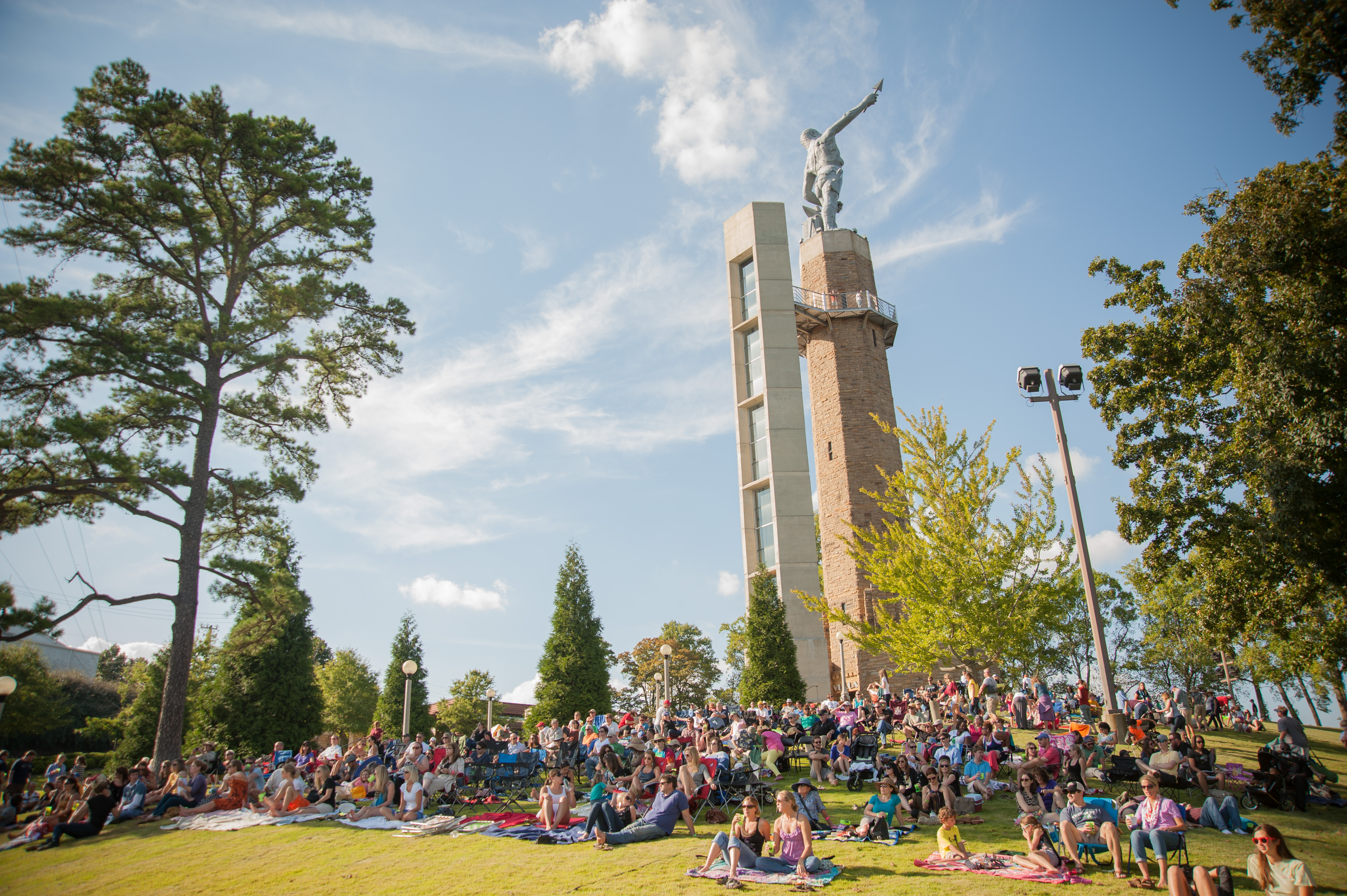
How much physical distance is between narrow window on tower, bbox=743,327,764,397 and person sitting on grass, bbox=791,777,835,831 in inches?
1012

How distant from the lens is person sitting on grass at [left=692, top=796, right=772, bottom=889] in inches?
317

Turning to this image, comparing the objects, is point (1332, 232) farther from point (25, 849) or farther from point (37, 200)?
point (37, 200)

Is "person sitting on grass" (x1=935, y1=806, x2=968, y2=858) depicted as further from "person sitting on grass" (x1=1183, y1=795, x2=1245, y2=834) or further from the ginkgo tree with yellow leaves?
the ginkgo tree with yellow leaves

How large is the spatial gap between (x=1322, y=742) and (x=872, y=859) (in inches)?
837

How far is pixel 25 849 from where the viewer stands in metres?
12.1

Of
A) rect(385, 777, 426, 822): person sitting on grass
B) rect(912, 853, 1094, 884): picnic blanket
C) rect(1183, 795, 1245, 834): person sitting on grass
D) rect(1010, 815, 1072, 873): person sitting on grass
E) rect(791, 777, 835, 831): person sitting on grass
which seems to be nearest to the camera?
rect(912, 853, 1094, 884): picnic blanket

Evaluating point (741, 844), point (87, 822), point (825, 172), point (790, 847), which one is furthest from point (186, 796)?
point (825, 172)

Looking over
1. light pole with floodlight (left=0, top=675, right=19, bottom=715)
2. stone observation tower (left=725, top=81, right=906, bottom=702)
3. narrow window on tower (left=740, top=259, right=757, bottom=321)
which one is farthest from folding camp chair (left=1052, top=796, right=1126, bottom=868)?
narrow window on tower (left=740, top=259, right=757, bottom=321)

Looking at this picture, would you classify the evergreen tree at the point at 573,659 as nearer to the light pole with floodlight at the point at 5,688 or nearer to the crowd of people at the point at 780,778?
the crowd of people at the point at 780,778

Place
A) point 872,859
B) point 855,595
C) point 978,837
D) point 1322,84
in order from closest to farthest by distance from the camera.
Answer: point 872,859 → point 978,837 → point 1322,84 → point 855,595

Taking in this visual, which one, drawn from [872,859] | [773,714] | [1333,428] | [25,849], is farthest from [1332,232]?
[25,849]

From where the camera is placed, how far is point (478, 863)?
9.25 metres

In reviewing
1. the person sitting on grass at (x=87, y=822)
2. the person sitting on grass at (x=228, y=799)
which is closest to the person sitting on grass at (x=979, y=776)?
the person sitting on grass at (x=228, y=799)

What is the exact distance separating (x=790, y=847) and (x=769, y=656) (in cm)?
1675
